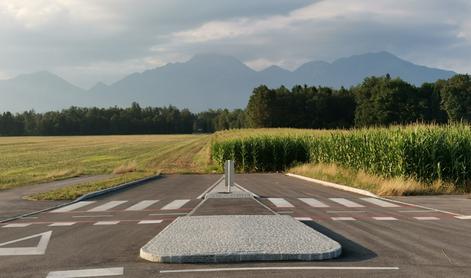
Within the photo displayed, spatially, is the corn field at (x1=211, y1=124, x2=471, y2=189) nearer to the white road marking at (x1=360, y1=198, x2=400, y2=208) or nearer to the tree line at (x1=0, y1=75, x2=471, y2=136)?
the white road marking at (x1=360, y1=198, x2=400, y2=208)

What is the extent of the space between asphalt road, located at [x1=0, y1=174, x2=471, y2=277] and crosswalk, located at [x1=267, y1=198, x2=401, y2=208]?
3 cm

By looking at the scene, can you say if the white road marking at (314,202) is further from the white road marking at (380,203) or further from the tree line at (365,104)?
the tree line at (365,104)

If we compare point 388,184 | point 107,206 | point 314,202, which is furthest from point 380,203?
point 107,206

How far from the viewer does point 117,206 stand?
60.4 ft

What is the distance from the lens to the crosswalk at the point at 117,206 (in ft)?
57.2

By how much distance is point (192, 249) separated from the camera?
927 centimetres

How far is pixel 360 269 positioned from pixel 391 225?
5040 millimetres

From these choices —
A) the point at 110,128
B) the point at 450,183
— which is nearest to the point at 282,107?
the point at 110,128

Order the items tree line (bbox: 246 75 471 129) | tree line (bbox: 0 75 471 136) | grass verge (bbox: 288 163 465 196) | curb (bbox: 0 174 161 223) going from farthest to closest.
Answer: tree line (bbox: 0 75 471 136)
tree line (bbox: 246 75 471 129)
grass verge (bbox: 288 163 465 196)
curb (bbox: 0 174 161 223)

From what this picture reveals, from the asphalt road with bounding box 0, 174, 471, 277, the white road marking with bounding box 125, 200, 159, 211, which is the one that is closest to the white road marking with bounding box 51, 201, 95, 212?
the asphalt road with bounding box 0, 174, 471, 277

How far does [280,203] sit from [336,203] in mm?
1810

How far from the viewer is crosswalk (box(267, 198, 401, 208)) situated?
1761cm

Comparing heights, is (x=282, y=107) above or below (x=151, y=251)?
above

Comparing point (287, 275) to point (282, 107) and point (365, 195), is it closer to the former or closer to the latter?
point (365, 195)
